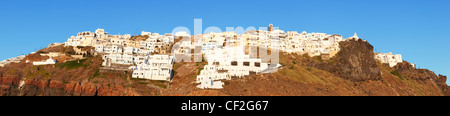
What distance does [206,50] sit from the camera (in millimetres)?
111875

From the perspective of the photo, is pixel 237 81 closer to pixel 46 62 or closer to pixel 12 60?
pixel 46 62

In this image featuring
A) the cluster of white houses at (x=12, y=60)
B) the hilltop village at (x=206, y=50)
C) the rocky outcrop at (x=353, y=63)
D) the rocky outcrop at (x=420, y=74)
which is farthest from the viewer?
the rocky outcrop at (x=420, y=74)

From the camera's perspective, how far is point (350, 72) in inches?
4035

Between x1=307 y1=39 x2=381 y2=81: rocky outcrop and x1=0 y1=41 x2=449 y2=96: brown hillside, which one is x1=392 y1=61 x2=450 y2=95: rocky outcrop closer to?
→ x1=0 y1=41 x2=449 y2=96: brown hillside

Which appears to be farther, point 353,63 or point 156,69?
point 353,63

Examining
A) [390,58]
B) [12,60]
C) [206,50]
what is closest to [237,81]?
[206,50]

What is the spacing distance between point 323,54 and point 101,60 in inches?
2606

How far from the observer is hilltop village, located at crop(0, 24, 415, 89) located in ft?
293

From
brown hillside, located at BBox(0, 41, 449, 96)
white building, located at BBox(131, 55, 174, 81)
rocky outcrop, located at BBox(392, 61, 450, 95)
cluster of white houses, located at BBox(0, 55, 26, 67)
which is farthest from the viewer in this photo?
rocky outcrop, located at BBox(392, 61, 450, 95)

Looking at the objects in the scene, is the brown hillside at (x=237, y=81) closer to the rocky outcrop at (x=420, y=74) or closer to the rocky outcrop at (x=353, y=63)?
the rocky outcrop at (x=353, y=63)

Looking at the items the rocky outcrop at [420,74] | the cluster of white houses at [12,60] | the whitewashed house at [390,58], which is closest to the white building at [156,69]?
the cluster of white houses at [12,60]

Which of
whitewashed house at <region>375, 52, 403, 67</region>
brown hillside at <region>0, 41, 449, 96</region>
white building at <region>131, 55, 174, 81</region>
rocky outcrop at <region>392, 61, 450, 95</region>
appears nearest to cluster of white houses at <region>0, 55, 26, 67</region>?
brown hillside at <region>0, 41, 449, 96</region>

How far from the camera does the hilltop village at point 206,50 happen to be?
89.2 metres
